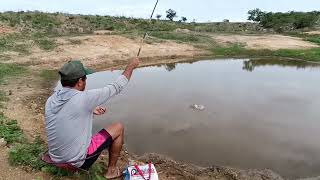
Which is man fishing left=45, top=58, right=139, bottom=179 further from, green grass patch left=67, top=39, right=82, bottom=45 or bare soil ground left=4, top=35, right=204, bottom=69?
green grass patch left=67, top=39, right=82, bottom=45

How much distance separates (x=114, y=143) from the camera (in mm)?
5504

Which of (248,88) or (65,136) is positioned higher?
(65,136)

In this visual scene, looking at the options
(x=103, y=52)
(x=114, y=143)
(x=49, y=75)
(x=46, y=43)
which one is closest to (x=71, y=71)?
(x=114, y=143)

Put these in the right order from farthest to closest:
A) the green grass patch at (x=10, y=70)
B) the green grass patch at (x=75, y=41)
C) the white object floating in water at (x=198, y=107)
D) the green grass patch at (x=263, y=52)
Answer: the green grass patch at (x=263, y=52) → the green grass patch at (x=75, y=41) → the green grass patch at (x=10, y=70) → the white object floating in water at (x=198, y=107)

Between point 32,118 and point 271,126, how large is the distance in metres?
5.45

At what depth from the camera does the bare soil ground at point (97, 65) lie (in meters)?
6.72

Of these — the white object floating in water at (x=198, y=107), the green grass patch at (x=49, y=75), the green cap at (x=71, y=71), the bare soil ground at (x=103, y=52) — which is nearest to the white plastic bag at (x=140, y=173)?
the green cap at (x=71, y=71)

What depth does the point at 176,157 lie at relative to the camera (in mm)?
7656

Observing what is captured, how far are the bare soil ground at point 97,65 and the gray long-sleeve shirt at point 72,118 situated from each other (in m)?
0.84

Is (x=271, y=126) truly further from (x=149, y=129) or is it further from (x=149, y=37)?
(x=149, y=37)

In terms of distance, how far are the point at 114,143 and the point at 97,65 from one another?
12.6 m

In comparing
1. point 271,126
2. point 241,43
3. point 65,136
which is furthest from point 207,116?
point 241,43

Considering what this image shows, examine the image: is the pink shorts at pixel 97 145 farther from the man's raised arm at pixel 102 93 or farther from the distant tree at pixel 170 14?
the distant tree at pixel 170 14

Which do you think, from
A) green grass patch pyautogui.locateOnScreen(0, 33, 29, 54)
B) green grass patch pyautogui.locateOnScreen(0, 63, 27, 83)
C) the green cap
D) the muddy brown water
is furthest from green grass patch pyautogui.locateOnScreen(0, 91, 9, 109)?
green grass patch pyautogui.locateOnScreen(0, 33, 29, 54)
